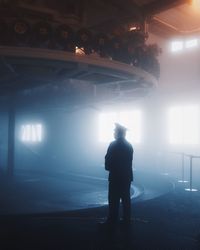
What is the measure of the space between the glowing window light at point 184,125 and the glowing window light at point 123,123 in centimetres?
206

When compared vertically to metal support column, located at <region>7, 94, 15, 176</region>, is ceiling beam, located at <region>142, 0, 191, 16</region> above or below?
above

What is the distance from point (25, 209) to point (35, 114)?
13543 millimetres

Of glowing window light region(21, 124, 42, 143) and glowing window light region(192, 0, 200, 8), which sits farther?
glowing window light region(21, 124, 42, 143)

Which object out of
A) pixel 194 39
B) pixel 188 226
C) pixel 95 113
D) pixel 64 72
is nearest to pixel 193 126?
pixel 194 39

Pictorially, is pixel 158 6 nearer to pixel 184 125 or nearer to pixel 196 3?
pixel 196 3

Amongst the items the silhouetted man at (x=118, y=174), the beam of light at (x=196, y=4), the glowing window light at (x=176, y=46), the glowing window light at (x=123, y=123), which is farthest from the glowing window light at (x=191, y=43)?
the silhouetted man at (x=118, y=174)

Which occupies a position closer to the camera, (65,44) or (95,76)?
(65,44)

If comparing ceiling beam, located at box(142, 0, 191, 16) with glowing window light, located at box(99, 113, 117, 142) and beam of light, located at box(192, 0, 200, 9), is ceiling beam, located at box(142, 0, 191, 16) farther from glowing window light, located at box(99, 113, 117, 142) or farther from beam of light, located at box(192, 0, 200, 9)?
glowing window light, located at box(99, 113, 117, 142)

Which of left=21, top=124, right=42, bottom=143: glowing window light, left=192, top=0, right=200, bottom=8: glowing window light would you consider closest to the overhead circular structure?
left=192, top=0, right=200, bottom=8: glowing window light

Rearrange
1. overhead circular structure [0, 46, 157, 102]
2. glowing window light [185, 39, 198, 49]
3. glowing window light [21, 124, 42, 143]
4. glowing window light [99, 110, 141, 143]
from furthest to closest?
1. glowing window light [21, 124, 42, 143]
2. glowing window light [99, 110, 141, 143]
3. glowing window light [185, 39, 198, 49]
4. overhead circular structure [0, 46, 157, 102]

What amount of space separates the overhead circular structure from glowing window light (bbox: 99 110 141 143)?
5.34m

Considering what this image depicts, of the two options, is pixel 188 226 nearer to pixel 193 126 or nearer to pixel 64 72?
pixel 64 72

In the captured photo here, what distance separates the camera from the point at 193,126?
17.3 m

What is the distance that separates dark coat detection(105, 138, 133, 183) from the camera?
6.13m
